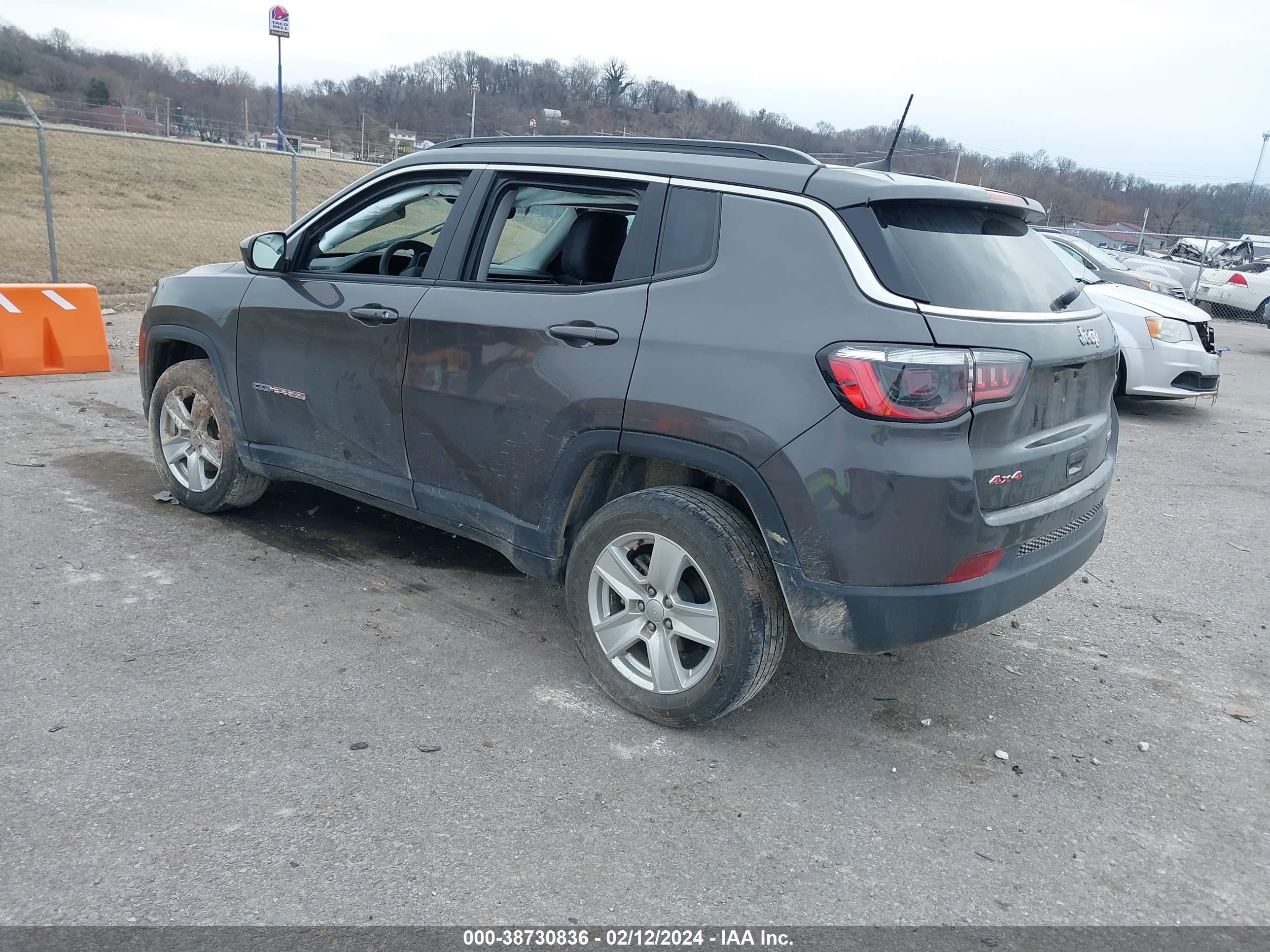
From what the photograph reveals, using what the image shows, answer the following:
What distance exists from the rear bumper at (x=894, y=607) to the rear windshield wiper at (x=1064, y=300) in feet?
2.70

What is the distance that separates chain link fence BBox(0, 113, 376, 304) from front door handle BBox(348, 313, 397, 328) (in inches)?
347

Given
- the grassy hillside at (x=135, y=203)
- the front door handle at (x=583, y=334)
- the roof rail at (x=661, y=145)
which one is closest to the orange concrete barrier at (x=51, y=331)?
the grassy hillside at (x=135, y=203)

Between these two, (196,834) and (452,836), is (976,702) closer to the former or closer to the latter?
(452,836)

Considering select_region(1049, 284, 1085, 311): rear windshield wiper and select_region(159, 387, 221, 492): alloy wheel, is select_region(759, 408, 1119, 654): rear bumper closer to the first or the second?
select_region(1049, 284, 1085, 311): rear windshield wiper

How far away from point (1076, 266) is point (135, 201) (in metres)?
23.8

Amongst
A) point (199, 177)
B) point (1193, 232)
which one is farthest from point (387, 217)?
point (1193, 232)

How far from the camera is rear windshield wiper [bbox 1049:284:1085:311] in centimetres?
328

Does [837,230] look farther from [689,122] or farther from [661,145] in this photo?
[689,122]

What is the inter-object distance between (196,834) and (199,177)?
3083cm

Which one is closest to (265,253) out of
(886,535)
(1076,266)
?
(886,535)

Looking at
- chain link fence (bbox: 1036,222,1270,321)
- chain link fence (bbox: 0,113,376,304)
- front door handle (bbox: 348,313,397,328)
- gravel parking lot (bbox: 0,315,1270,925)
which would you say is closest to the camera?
gravel parking lot (bbox: 0,315,1270,925)

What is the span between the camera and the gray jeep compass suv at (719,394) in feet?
9.24

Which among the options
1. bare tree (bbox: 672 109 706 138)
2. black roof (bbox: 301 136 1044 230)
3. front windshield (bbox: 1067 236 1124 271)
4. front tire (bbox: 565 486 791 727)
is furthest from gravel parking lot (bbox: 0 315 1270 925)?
bare tree (bbox: 672 109 706 138)

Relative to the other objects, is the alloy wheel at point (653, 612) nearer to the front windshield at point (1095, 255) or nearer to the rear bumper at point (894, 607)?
the rear bumper at point (894, 607)
